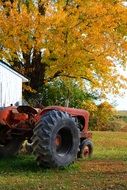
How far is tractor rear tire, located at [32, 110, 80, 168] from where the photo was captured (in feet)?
36.0

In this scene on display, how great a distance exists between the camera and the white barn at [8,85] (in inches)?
775

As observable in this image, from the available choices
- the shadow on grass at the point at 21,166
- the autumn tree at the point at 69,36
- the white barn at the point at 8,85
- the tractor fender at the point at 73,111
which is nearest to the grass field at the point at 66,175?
the shadow on grass at the point at 21,166

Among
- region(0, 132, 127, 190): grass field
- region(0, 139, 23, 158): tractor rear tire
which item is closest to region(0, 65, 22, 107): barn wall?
region(0, 139, 23, 158): tractor rear tire

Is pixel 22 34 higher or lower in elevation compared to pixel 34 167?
higher

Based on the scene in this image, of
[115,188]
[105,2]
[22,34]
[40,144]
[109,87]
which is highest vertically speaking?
[105,2]

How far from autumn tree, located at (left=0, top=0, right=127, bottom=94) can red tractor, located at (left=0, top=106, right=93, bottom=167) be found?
1150 centimetres

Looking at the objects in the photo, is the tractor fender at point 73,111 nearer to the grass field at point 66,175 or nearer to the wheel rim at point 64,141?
the wheel rim at point 64,141

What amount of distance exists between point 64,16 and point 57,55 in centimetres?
199

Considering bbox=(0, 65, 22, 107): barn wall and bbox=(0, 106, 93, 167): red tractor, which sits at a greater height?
bbox=(0, 65, 22, 107): barn wall

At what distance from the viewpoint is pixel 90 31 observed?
82.8 ft

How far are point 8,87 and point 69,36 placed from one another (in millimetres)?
5505

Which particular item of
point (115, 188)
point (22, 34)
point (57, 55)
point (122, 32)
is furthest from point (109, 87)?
point (115, 188)

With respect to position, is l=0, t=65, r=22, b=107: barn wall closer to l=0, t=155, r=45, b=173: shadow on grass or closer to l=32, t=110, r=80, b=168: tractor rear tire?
l=0, t=155, r=45, b=173: shadow on grass

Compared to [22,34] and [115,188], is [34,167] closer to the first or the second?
[115,188]
